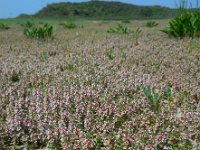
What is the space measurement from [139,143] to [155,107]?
2.02 meters

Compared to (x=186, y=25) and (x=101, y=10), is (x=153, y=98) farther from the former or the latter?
(x=101, y=10)

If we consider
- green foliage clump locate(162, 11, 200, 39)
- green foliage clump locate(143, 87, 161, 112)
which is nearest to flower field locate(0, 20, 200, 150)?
green foliage clump locate(143, 87, 161, 112)

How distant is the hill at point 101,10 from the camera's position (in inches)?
2820

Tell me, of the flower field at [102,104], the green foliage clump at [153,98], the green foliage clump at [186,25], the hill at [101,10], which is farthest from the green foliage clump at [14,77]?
the hill at [101,10]

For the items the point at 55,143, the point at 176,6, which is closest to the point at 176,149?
the point at 55,143

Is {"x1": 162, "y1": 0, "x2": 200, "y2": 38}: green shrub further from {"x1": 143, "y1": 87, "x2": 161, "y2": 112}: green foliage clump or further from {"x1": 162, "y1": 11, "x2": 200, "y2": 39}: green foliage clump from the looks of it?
{"x1": 143, "y1": 87, "x2": 161, "y2": 112}: green foliage clump

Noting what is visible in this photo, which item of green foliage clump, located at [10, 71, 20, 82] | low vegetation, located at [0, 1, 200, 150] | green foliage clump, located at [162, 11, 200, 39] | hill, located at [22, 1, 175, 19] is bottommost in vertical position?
hill, located at [22, 1, 175, 19]

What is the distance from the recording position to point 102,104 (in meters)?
7.16

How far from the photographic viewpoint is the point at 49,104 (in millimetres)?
7219

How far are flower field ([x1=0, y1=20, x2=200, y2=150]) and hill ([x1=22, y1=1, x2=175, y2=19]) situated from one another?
2344 inches

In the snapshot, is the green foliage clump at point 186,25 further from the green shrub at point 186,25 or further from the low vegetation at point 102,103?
the low vegetation at point 102,103

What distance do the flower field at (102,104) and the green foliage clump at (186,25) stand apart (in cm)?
550

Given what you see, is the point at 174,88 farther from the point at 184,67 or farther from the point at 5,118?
the point at 5,118

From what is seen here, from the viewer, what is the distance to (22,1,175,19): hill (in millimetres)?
71619
